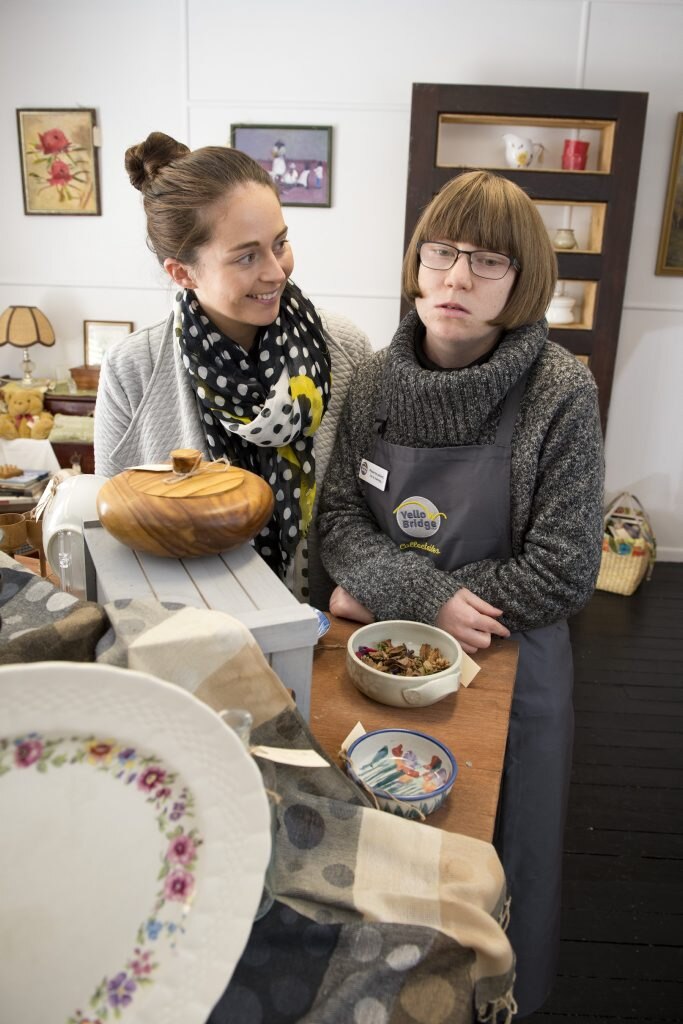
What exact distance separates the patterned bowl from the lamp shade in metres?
3.85

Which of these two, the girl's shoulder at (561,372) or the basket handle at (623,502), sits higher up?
the girl's shoulder at (561,372)

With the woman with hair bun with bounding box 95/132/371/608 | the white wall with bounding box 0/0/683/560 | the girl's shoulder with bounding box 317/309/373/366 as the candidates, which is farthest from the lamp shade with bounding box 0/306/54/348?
the girl's shoulder with bounding box 317/309/373/366

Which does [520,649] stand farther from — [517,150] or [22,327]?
[22,327]

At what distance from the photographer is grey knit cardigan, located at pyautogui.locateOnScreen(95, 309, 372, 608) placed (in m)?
1.60

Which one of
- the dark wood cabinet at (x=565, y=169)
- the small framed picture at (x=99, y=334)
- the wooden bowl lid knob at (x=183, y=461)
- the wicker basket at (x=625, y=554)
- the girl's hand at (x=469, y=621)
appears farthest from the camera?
the small framed picture at (x=99, y=334)

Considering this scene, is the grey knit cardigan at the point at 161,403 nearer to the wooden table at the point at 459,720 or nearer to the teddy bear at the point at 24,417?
the wooden table at the point at 459,720

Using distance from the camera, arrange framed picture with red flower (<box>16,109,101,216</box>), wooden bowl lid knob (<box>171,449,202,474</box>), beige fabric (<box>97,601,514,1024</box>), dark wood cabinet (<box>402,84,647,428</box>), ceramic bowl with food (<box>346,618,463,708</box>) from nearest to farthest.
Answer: beige fabric (<box>97,601,514,1024</box>) < wooden bowl lid knob (<box>171,449,202,474</box>) < ceramic bowl with food (<box>346,618,463,708</box>) < dark wood cabinet (<box>402,84,647,428</box>) < framed picture with red flower (<box>16,109,101,216</box>)

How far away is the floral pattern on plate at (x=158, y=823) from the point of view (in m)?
0.54

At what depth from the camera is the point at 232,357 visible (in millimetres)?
1526

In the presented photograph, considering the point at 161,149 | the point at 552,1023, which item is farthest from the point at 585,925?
the point at 161,149

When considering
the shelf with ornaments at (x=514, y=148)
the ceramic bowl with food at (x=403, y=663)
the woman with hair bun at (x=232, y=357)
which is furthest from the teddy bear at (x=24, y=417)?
the ceramic bowl with food at (x=403, y=663)

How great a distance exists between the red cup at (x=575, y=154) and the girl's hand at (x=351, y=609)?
3.18 meters

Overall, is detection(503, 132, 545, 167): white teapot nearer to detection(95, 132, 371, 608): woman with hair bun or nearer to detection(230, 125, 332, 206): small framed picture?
detection(230, 125, 332, 206): small framed picture

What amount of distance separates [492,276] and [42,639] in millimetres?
917
